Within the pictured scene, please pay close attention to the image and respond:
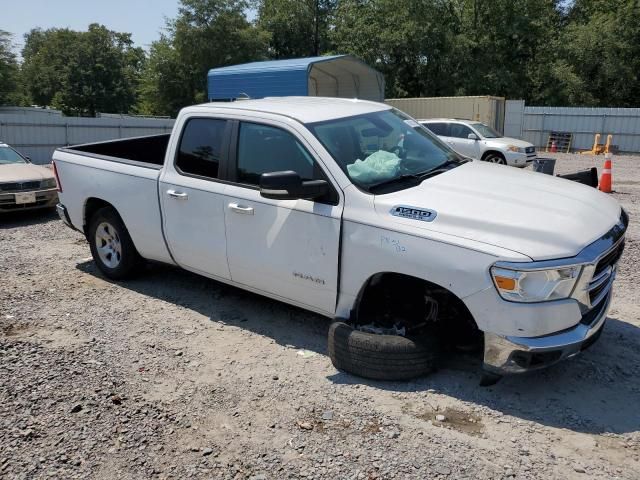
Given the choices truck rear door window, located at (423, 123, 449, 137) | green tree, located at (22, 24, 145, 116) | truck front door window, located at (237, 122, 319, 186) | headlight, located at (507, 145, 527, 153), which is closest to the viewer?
truck front door window, located at (237, 122, 319, 186)

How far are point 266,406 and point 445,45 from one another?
3674 cm

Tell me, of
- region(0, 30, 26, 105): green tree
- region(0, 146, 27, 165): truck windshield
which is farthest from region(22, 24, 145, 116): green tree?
region(0, 146, 27, 165): truck windshield

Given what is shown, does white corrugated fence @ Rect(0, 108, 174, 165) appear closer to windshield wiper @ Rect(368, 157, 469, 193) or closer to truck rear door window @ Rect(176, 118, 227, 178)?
truck rear door window @ Rect(176, 118, 227, 178)

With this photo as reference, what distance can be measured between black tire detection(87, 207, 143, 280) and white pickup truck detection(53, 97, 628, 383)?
29cm

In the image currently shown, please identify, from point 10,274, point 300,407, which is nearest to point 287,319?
point 300,407

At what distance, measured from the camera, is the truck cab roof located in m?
4.47

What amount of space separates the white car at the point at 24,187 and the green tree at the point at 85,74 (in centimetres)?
5928

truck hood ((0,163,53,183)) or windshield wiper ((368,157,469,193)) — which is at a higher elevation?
windshield wiper ((368,157,469,193))

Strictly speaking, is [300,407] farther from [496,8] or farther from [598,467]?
[496,8]

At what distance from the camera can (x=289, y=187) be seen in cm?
380

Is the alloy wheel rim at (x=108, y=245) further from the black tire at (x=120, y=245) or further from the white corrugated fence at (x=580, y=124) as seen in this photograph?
the white corrugated fence at (x=580, y=124)

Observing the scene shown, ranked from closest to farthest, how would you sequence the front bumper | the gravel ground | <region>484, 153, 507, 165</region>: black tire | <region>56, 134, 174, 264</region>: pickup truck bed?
the gravel ground
<region>56, 134, 174, 264</region>: pickup truck bed
the front bumper
<region>484, 153, 507, 165</region>: black tire

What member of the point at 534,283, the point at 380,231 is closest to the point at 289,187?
the point at 380,231

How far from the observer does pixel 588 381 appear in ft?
12.7
